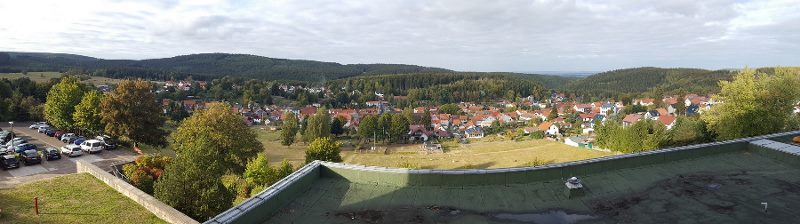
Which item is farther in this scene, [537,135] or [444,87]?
[444,87]

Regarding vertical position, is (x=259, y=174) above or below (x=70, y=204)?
below

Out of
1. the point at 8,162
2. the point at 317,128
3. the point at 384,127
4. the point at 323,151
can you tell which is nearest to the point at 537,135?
the point at 384,127

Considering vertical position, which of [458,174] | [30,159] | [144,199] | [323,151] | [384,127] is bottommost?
[384,127]

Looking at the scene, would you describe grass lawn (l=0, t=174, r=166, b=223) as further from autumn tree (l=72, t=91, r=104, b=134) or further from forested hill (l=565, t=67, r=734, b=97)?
forested hill (l=565, t=67, r=734, b=97)

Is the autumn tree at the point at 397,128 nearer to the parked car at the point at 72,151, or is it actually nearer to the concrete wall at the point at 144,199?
the parked car at the point at 72,151

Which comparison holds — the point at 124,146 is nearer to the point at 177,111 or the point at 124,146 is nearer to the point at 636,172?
the point at 636,172

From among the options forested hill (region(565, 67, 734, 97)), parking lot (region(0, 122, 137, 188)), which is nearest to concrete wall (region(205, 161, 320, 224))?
parking lot (region(0, 122, 137, 188))

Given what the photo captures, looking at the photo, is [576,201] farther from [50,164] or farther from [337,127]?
[337,127]
